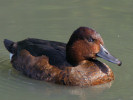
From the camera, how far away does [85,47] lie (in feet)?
24.6

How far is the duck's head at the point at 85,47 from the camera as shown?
24.3ft

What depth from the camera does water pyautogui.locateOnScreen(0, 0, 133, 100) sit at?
284 inches

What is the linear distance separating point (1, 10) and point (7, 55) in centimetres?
313

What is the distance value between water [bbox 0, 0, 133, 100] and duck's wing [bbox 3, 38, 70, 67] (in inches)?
18.4

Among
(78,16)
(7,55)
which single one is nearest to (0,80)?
(7,55)

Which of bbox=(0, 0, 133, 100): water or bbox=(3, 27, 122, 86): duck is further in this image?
bbox=(3, 27, 122, 86): duck

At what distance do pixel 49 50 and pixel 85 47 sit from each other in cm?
80

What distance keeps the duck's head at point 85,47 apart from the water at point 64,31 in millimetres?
560

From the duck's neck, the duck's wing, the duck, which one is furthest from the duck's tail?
the duck's neck

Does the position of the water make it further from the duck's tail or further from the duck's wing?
the duck's wing

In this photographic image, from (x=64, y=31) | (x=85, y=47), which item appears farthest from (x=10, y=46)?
(x=85, y=47)

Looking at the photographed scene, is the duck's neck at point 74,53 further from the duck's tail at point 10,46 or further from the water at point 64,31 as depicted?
the duck's tail at point 10,46

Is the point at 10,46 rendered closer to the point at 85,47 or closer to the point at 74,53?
the point at 74,53

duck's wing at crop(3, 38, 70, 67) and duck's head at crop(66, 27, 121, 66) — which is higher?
duck's head at crop(66, 27, 121, 66)
